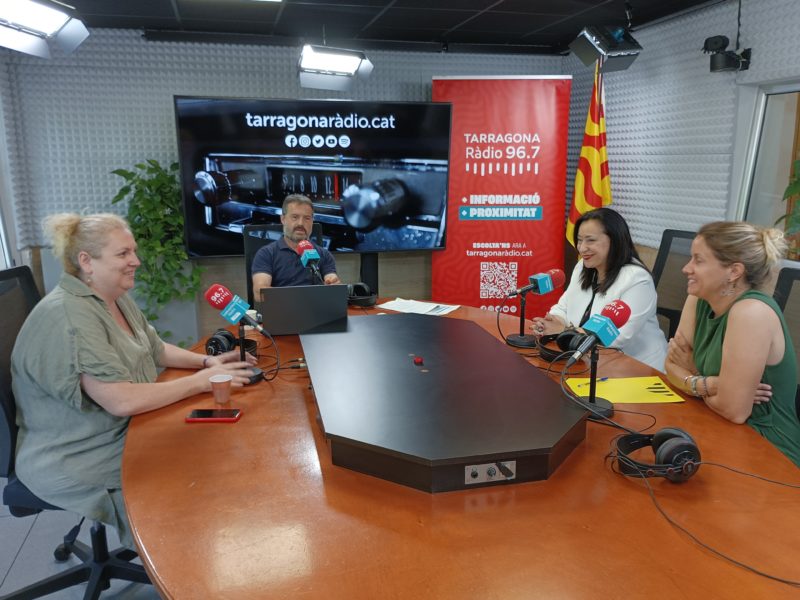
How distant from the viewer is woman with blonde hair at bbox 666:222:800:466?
5.73ft

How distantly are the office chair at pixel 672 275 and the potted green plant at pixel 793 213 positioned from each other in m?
0.86

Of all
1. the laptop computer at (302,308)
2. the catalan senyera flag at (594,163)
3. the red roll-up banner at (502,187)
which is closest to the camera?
the laptop computer at (302,308)

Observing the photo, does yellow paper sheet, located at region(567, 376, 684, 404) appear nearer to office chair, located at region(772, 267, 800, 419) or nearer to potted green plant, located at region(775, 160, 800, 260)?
office chair, located at region(772, 267, 800, 419)

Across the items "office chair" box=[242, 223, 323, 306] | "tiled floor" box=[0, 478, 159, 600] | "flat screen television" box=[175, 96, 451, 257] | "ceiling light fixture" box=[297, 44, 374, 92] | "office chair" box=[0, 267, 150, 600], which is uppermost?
"ceiling light fixture" box=[297, 44, 374, 92]

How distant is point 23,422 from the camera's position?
190 centimetres

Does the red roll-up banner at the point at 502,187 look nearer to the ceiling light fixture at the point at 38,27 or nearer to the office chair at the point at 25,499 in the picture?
the ceiling light fixture at the point at 38,27

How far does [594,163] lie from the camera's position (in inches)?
181

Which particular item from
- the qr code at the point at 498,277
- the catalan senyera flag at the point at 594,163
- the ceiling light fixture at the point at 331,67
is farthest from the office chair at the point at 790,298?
the ceiling light fixture at the point at 331,67

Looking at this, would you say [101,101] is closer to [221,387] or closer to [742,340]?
[221,387]

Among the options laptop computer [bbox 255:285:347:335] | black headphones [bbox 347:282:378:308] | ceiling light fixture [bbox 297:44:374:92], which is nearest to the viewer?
laptop computer [bbox 255:285:347:335]

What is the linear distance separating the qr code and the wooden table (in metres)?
3.41

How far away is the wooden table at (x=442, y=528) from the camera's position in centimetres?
103

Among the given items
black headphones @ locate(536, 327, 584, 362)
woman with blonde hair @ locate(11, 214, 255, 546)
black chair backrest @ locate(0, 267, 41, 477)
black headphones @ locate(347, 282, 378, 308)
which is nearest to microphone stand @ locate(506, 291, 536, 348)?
black headphones @ locate(536, 327, 584, 362)

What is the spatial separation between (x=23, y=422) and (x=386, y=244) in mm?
3251
